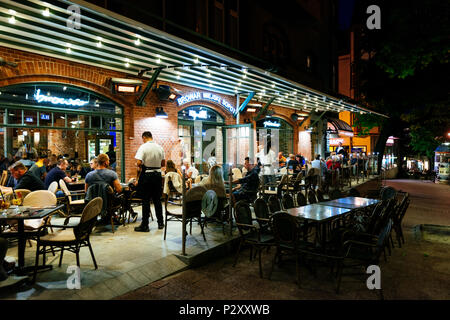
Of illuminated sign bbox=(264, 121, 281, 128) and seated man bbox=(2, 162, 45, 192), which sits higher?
illuminated sign bbox=(264, 121, 281, 128)

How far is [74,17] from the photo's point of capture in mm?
5656

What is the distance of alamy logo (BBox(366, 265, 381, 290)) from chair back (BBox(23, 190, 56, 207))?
5.33 m

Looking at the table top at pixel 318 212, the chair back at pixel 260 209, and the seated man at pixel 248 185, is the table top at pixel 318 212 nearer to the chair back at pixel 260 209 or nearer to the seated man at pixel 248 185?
the chair back at pixel 260 209

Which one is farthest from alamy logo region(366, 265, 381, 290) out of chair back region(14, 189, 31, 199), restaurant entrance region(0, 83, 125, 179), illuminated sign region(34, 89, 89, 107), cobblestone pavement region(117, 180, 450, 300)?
illuminated sign region(34, 89, 89, 107)

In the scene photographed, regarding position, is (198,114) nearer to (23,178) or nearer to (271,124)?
(271,124)

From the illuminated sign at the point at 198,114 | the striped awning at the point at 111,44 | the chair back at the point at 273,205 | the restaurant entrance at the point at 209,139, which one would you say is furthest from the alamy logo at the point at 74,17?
the illuminated sign at the point at 198,114

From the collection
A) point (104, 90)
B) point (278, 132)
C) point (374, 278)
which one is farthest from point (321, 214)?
point (278, 132)

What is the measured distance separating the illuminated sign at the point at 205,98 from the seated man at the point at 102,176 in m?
5.15

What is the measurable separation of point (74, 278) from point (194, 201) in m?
2.40

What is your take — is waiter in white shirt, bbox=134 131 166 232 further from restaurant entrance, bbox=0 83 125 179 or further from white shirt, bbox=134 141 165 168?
restaurant entrance, bbox=0 83 125 179

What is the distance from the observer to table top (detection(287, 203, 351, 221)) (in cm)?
501

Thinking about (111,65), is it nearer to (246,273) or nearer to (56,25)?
(56,25)

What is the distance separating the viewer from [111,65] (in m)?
8.91
